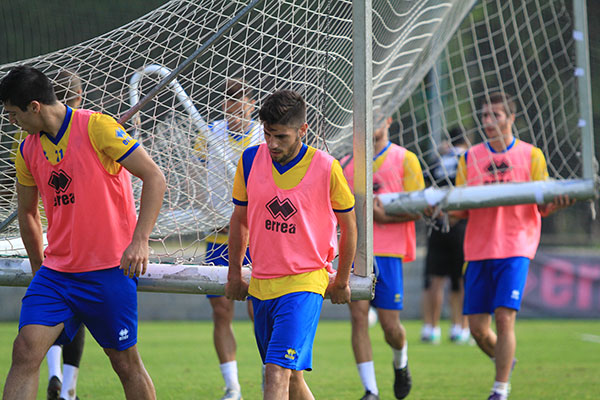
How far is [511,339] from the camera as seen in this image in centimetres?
584

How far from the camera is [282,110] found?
12.7ft

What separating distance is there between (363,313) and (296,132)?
249 centimetres

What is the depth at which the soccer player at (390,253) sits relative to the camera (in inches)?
240

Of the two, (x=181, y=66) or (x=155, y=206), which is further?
(x=181, y=66)

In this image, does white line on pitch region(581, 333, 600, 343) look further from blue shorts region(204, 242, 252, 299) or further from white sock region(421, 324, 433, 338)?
blue shorts region(204, 242, 252, 299)

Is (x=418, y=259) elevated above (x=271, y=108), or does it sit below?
below

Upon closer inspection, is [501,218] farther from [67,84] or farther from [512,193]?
[67,84]

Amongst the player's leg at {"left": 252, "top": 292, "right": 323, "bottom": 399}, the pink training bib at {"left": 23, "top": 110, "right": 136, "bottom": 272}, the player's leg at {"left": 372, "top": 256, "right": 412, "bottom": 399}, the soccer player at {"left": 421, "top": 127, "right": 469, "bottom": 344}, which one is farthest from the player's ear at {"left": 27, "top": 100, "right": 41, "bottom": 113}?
the soccer player at {"left": 421, "top": 127, "right": 469, "bottom": 344}

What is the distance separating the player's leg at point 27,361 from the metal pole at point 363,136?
4.92 ft

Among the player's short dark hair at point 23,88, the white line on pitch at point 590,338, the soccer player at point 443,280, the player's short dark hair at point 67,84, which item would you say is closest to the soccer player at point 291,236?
the player's short dark hair at point 23,88

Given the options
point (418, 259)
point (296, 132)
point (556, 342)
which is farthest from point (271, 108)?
point (418, 259)

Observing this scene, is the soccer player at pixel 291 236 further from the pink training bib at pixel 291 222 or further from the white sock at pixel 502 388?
the white sock at pixel 502 388

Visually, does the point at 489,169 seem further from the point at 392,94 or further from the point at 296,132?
the point at 296,132

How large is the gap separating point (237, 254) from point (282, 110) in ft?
2.45
